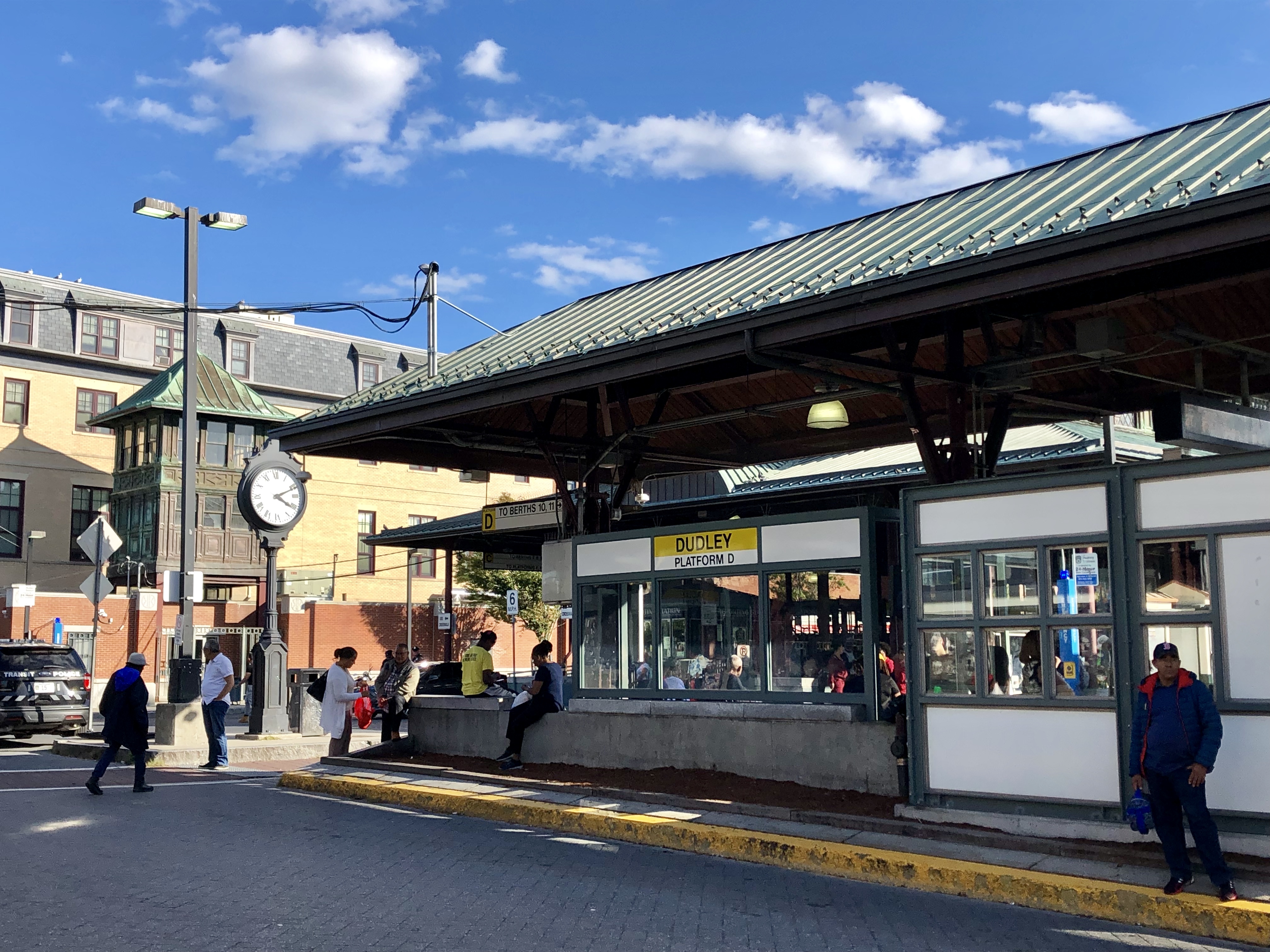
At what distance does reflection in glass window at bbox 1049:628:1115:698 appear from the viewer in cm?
936

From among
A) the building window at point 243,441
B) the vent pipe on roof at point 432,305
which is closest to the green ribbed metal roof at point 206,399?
the building window at point 243,441

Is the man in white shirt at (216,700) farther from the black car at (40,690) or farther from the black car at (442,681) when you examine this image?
the black car at (442,681)

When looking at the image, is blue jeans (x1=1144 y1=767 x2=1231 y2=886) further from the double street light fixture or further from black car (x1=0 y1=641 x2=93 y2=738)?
black car (x1=0 y1=641 x2=93 y2=738)

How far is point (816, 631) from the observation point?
1237 cm

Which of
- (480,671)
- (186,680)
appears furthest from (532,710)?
(186,680)

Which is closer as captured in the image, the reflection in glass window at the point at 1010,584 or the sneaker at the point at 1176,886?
the sneaker at the point at 1176,886

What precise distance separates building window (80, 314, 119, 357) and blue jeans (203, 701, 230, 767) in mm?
40085

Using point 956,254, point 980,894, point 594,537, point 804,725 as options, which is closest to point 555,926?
point 980,894

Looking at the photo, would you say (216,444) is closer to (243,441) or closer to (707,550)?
(243,441)

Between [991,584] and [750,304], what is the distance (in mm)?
3344

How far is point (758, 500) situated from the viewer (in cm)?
2698

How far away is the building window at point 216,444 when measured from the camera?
47.8 meters

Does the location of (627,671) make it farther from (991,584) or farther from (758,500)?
(758,500)

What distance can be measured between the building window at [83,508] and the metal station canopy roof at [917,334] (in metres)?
38.2
